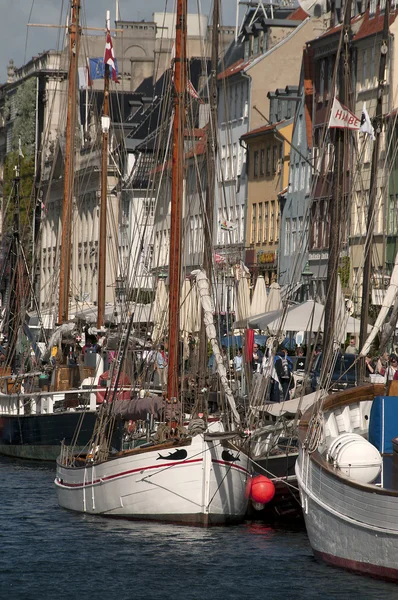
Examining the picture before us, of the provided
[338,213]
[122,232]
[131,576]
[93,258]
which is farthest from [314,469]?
[93,258]

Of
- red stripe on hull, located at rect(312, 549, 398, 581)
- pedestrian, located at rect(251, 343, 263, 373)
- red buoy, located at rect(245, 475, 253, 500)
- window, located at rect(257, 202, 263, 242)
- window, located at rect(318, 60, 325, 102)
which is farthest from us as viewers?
window, located at rect(257, 202, 263, 242)

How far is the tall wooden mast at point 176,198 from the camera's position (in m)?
31.0

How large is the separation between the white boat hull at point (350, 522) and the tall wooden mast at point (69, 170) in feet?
82.6

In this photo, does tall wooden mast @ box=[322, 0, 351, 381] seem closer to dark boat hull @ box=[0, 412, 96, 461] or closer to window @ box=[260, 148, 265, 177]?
dark boat hull @ box=[0, 412, 96, 461]

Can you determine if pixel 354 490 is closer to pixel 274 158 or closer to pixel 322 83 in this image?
pixel 322 83

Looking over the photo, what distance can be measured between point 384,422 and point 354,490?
2743 mm

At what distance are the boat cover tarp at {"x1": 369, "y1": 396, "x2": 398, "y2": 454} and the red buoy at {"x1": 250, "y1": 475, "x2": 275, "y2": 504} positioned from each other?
524cm

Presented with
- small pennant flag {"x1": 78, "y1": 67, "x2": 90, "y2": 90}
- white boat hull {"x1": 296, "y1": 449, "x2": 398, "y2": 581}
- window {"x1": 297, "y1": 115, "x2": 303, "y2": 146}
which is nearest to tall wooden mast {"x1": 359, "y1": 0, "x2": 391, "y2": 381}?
white boat hull {"x1": 296, "y1": 449, "x2": 398, "y2": 581}

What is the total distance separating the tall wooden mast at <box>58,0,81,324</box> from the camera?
4934 cm

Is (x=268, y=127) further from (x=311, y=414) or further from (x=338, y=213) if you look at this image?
(x=311, y=414)

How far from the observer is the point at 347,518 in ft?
73.8

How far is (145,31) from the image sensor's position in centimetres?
12375

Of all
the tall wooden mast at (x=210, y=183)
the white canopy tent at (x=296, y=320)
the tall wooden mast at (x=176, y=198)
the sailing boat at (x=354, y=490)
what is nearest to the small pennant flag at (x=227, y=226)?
the tall wooden mast at (x=210, y=183)

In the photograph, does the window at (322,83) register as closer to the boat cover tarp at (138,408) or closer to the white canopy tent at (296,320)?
the white canopy tent at (296,320)
